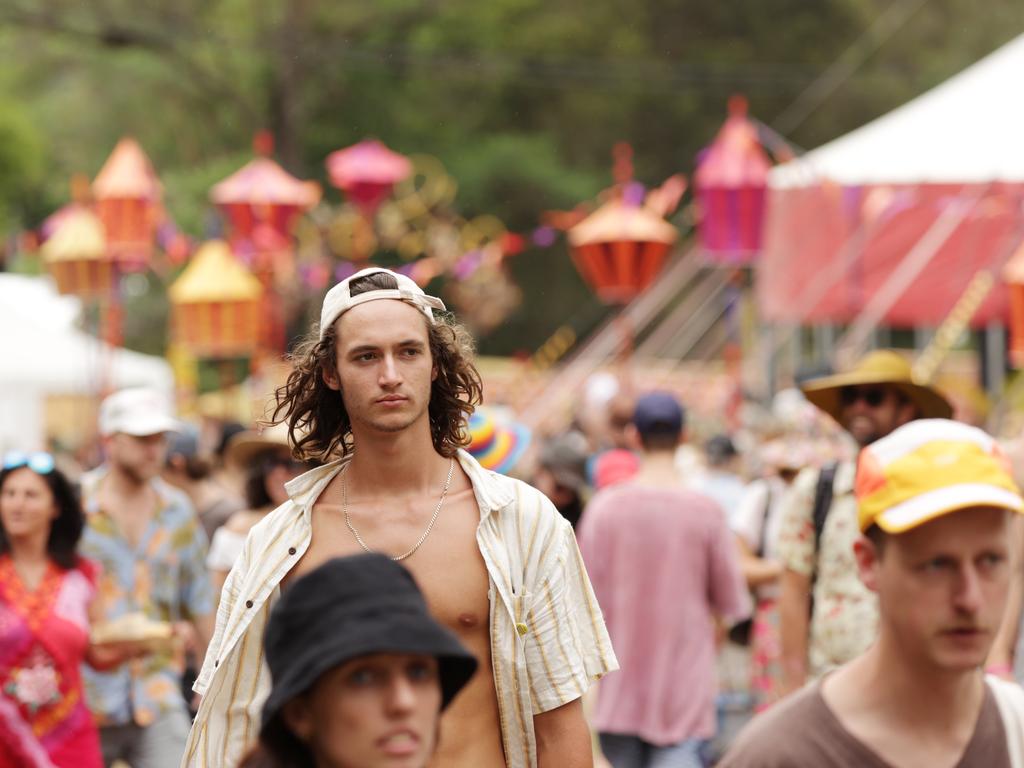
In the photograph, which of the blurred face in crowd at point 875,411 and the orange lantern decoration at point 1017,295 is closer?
the blurred face in crowd at point 875,411

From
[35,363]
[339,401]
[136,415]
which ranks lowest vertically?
[339,401]

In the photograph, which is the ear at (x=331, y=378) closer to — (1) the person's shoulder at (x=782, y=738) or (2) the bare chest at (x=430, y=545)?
(2) the bare chest at (x=430, y=545)

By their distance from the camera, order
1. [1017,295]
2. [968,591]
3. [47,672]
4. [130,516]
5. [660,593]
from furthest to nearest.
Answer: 1. [1017,295]
2. [130,516]
3. [660,593]
4. [47,672]
5. [968,591]

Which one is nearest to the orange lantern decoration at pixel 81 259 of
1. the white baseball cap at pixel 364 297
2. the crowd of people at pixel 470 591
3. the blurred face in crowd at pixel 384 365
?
the crowd of people at pixel 470 591

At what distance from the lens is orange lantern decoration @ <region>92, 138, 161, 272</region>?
20.0 metres

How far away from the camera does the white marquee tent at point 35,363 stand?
23547mm

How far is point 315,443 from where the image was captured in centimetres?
390

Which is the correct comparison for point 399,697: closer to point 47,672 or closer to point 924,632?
point 924,632

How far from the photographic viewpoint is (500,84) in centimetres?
4069

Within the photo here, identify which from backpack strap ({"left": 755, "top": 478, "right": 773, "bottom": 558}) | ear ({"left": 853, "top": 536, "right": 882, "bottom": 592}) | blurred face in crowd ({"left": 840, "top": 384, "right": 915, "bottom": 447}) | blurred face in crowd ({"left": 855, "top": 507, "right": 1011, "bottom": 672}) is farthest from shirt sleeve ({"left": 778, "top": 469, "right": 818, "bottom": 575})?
blurred face in crowd ({"left": 855, "top": 507, "right": 1011, "bottom": 672})

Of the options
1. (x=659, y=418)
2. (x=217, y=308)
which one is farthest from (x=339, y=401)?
(x=217, y=308)

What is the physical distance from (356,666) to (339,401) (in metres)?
1.66

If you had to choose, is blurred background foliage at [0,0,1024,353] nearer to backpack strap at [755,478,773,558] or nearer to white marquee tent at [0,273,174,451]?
white marquee tent at [0,273,174,451]

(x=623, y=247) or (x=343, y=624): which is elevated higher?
(x=623, y=247)
